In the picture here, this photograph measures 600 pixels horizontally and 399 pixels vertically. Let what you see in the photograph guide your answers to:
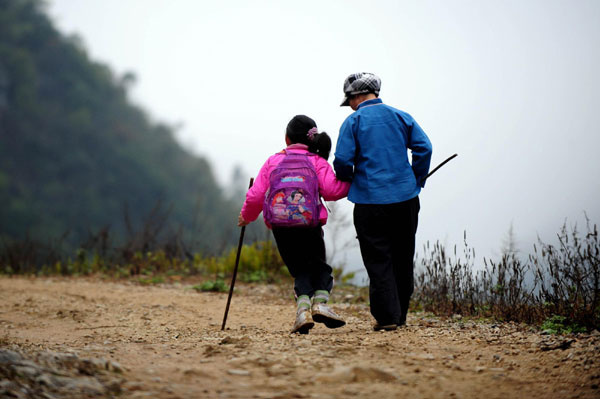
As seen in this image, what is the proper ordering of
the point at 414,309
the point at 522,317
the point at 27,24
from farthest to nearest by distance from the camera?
1. the point at 27,24
2. the point at 414,309
3. the point at 522,317

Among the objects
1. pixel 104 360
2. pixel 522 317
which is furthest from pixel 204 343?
pixel 522 317

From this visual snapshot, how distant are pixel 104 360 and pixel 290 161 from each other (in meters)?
1.97

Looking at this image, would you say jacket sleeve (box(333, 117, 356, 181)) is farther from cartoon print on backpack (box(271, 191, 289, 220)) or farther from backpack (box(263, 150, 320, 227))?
cartoon print on backpack (box(271, 191, 289, 220))

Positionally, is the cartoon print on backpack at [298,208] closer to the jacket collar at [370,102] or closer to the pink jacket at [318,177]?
the pink jacket at [318,177]

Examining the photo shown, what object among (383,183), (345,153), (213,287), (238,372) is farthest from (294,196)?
(213,287)

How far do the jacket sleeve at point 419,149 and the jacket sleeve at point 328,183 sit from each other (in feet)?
1.73

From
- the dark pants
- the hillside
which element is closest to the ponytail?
the dark pants

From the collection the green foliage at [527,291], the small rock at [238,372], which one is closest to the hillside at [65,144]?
the green foliage at [527,291]

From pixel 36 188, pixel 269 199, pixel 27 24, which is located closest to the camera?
pixel 269 199

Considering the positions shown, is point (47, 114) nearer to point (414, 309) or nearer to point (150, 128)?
point (150, 128)

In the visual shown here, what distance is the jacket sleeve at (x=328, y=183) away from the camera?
14.4ft

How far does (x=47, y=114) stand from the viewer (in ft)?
115

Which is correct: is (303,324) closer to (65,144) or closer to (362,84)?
(362,84)

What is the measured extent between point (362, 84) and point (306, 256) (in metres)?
1.37
